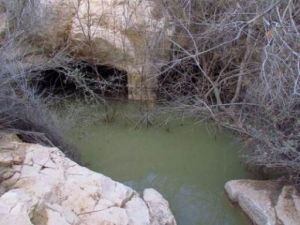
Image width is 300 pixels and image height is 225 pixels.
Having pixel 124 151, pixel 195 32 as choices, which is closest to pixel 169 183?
pixel 124 151

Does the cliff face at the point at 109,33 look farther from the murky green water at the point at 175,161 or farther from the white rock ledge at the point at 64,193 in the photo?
the white rock ledge at the point at 64,193

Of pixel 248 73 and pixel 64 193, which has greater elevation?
pixel 248 73

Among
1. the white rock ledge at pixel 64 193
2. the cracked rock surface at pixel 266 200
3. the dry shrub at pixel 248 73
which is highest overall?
the dry shrub at pixel 248 73

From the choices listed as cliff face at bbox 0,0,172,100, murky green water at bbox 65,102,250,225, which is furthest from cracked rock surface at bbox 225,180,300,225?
cliff face at bbox 0,0,172,100

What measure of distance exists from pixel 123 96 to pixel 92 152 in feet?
5.41

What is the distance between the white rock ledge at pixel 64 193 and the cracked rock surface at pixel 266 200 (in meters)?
0.86

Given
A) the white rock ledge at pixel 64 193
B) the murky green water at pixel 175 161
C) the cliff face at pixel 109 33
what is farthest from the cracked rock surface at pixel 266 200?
the cliff face at pixel 109 33

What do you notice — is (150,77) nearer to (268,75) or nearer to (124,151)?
(124,151)

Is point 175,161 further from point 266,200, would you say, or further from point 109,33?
point 109,33

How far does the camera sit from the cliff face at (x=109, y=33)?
666 centimetres

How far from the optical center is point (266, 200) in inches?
185

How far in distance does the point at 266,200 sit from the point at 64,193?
6.47ft

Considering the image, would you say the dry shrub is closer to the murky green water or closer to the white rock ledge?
the murky green water

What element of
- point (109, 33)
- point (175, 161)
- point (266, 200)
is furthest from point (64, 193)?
point (109, 33)
